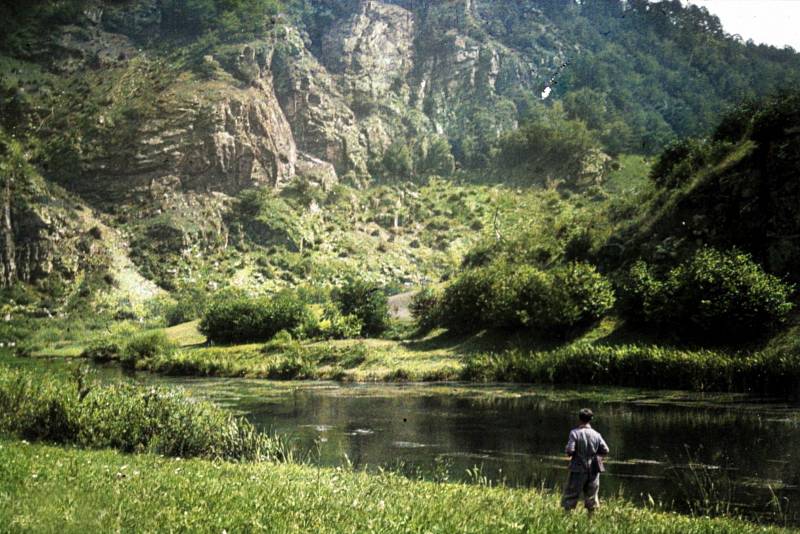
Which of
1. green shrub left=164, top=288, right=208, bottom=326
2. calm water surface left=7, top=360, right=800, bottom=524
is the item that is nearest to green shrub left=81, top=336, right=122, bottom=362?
green shrub left=164, top=288, right=208, bottom=326

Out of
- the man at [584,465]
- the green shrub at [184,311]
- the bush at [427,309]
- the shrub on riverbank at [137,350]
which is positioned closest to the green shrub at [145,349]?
the shrub on riverbank at [137,350]

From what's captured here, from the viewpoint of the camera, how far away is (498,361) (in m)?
51.0

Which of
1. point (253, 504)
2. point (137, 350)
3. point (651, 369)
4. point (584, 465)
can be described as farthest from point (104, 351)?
point (253, 504)

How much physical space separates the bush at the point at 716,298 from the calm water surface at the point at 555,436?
31.1ft

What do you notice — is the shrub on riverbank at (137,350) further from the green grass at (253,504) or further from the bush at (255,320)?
the green grass at (253,504)

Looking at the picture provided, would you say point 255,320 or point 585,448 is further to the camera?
point 255,320

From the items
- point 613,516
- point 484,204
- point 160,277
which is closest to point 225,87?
point 160,277

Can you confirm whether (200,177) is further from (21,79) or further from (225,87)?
(21,79)

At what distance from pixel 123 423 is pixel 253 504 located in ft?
39.3

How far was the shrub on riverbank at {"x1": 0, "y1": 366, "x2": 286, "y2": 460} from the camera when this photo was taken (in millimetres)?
20547

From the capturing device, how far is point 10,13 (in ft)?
653

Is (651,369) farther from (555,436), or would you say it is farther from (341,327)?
(341,327)

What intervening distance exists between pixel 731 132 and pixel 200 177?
11917cm

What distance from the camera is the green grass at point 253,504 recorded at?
9.26 metres
